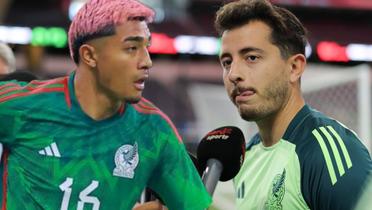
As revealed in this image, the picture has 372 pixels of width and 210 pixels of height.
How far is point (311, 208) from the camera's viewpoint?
2.18 metres

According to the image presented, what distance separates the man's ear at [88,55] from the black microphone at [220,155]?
36 centimetres

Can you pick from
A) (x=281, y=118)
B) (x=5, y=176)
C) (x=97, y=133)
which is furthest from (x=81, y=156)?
(x=281, y=118)

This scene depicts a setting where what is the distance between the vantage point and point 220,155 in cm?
210

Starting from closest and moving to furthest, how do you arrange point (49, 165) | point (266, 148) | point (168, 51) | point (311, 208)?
point (49, 165)
point (311, 208)
point (266, 148)
point (168, 51)

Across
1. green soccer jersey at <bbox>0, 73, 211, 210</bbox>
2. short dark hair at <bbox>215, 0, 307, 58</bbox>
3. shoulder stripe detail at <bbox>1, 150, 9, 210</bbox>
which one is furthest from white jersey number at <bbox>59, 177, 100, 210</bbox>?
short dark hair at <bbox>215, 0, 307, 58</bbox>

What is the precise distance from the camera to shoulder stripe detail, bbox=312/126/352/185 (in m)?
2.16

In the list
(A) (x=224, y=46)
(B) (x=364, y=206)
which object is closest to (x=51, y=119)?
(A) (x=224, y=46)

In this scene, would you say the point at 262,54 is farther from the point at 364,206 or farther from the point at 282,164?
the point at 364,206

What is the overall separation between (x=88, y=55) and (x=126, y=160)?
27cm

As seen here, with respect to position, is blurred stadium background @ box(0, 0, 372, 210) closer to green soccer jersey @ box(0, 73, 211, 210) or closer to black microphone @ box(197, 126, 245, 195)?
black microphone @ box(197, 126, 245, 195)

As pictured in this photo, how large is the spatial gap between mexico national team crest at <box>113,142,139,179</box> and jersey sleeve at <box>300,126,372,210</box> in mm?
461

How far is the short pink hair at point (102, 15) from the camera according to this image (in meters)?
2.04

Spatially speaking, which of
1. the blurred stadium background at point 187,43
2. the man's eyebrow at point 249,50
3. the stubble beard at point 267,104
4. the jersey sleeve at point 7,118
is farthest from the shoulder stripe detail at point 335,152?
the blurred stadium background at point 187,43

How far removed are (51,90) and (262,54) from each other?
66cm
